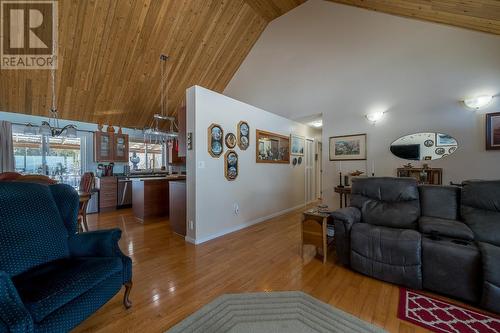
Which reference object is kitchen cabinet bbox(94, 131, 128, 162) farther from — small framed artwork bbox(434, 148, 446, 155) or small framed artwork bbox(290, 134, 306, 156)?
small framed artwork bbox(434, 148, 446, 155)

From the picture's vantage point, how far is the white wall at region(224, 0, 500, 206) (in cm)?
311

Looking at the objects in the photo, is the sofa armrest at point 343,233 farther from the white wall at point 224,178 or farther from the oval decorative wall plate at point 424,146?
the oval decorative wall plate at point 424,146

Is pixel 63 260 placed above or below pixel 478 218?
below

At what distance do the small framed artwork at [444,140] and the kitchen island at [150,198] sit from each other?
4.97 meters

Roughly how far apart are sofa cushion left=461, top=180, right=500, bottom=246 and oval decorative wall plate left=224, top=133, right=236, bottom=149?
328cm

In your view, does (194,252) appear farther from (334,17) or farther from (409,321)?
(334,17)

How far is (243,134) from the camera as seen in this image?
4.09 metres

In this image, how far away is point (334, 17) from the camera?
11.1 feet

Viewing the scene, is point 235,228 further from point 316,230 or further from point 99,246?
point 99,246

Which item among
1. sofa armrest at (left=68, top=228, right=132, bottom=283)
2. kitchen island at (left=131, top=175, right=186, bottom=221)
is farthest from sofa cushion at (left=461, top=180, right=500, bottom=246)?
kitchen island at (left=131, top=175, right=186, bottom=221)

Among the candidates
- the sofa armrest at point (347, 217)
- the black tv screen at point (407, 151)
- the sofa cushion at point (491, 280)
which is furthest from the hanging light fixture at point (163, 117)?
the sofa cushion at point (491, 280)

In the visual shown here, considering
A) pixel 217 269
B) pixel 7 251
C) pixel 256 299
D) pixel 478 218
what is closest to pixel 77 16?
pixel 7 251

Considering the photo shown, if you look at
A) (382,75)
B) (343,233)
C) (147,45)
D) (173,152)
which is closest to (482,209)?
(343,233)

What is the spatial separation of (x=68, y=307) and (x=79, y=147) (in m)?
5.74
